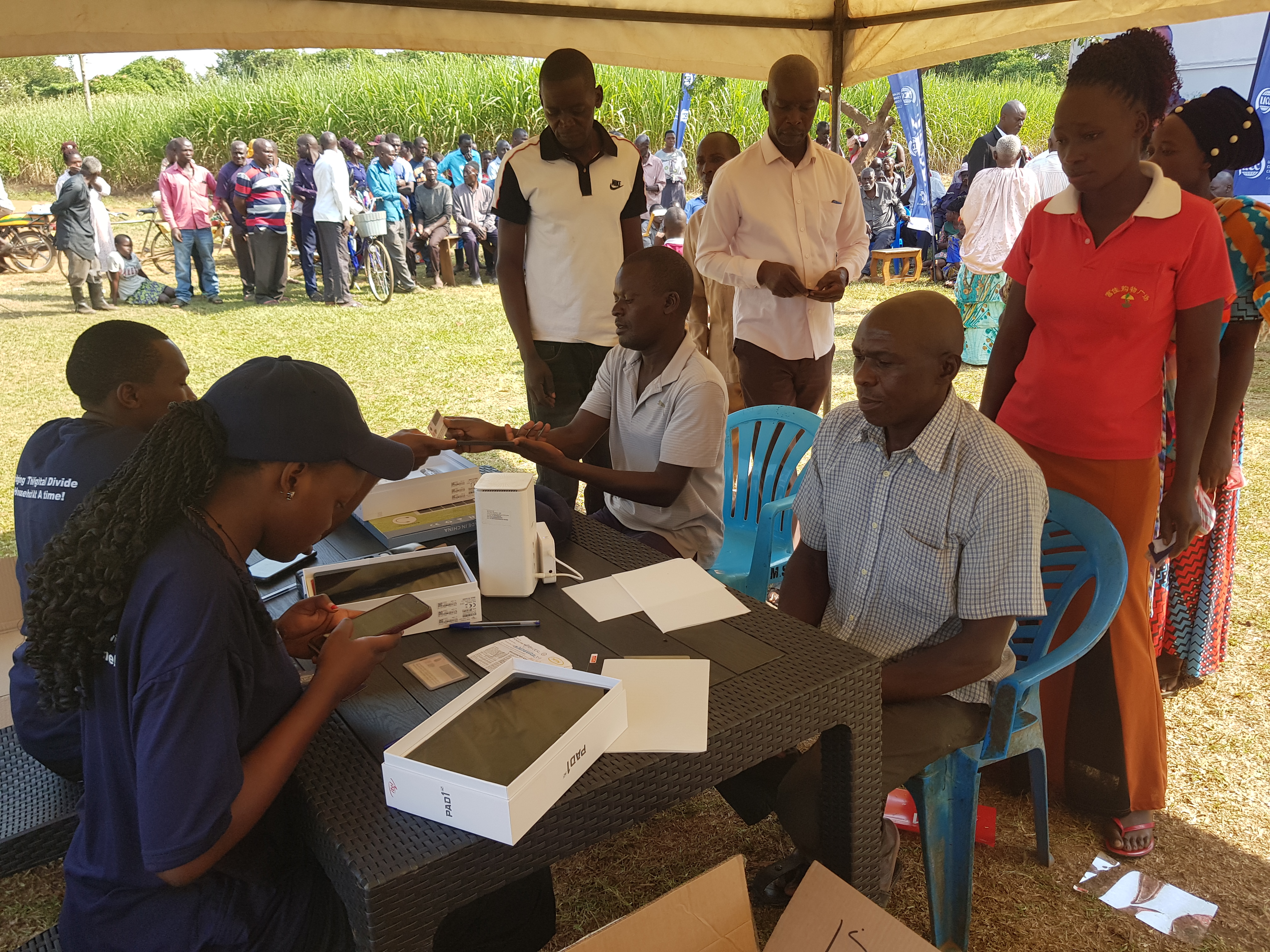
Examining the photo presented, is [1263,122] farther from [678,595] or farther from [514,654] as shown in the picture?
[514,654]

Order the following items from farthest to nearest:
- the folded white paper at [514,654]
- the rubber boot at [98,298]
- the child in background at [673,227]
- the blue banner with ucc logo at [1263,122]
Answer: the rubber boot at [98,298], the child in background at [673,227], the blue banner with ucc logo at [1263,122], the folded white paper at [514,654]

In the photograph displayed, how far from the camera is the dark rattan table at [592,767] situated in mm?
1163

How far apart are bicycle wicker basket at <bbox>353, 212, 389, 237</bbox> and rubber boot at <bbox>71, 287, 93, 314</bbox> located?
11.3 feet

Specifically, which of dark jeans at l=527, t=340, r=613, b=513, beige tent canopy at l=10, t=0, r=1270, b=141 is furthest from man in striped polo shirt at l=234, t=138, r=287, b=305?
dark jeans at l=527, t=340, r=613, b=513

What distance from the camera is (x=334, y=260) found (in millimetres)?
11758

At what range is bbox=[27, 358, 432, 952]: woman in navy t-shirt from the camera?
45.3 inches

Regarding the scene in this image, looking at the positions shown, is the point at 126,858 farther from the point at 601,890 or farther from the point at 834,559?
the point at 834,559

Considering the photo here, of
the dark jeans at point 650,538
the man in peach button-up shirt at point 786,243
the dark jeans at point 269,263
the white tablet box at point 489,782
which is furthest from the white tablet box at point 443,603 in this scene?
the dark jeans at point 269,263

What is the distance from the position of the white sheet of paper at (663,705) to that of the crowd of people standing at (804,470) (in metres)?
0.39

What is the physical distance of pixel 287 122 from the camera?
20141 millimetres

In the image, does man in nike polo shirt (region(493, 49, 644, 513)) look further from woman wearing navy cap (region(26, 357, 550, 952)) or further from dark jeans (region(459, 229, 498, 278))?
dark jeans (region(459, 229, 498, 278))

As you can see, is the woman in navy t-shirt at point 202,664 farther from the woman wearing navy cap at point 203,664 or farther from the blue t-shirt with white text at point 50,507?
the blue t-shirt with white text at point 50,507

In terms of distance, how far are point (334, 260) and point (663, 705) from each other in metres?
11.4

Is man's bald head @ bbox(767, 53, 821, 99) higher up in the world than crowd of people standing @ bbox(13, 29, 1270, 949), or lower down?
higher up
